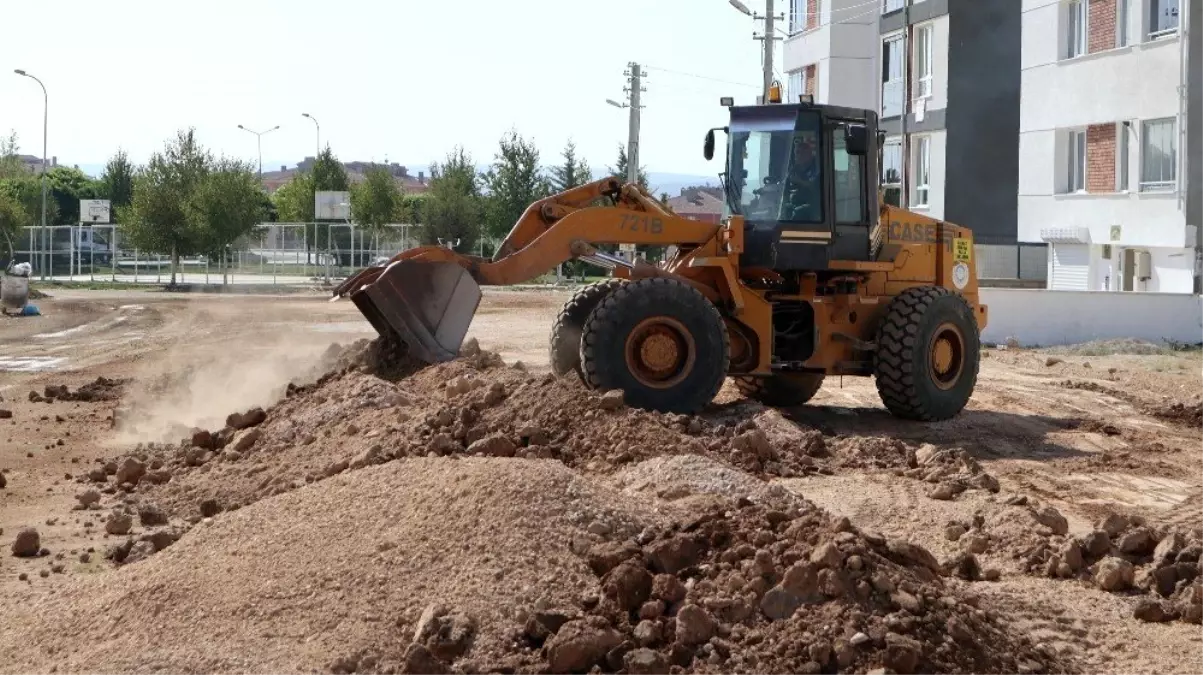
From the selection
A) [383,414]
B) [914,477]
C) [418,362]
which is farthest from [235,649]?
[418,362]

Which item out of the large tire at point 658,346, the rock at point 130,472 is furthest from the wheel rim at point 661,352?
the rock at point 130,472

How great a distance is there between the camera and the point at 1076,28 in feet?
112

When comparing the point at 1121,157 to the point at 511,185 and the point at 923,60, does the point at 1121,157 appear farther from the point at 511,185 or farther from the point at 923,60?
the point at 511,185

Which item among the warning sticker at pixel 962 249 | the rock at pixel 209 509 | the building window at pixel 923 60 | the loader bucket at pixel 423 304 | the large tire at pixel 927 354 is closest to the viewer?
the rock at pixel 209 509

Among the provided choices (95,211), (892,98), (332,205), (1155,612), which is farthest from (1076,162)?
(95,211)

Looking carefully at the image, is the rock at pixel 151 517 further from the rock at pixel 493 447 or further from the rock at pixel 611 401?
the rock at pixel 611 401

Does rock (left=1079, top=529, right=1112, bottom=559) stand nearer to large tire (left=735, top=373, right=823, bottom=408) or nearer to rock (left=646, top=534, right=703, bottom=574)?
rock (left=646, top=534, right=703, bottom=574)

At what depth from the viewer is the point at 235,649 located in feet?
23.4

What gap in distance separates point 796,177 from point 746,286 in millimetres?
1206

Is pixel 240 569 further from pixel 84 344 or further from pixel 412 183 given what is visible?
pixel 412 183

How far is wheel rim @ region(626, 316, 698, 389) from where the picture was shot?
14820mm

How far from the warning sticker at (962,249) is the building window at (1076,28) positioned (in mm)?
17623

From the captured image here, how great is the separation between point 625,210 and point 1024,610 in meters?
8.05

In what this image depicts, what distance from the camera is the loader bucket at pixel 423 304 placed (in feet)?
50.2
